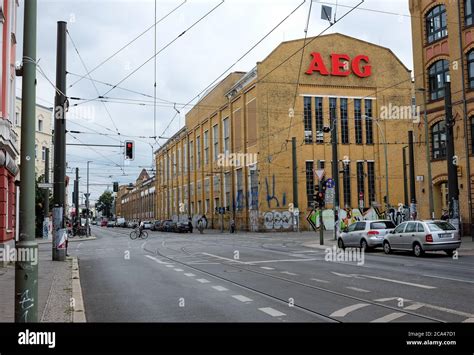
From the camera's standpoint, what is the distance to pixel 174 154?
95375mm

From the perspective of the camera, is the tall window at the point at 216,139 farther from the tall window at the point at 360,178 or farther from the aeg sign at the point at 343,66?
the tall window at the point at 360,178

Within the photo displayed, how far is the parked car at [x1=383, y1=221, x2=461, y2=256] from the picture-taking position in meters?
20.2

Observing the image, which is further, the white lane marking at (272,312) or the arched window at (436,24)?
the arched window at (436,24)

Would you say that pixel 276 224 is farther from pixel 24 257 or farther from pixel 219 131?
pixel 24 257

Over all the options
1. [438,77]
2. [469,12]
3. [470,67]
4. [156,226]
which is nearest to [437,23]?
[469,12]

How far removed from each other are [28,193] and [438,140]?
31.3m

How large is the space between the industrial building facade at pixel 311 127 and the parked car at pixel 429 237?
3045 centimetres

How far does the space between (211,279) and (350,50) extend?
4962 centimetres

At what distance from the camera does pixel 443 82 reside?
33000 mm

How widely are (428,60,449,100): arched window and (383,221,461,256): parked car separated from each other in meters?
14.8

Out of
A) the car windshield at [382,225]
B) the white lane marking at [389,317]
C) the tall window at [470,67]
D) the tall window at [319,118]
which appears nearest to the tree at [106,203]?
the tall window at [319,118]

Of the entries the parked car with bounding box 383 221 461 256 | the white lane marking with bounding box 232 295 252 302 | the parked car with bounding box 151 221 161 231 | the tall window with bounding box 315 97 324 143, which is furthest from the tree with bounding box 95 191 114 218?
the white lane marking with bounding box 232 295 252 302

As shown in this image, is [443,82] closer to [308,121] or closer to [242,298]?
[308,121]

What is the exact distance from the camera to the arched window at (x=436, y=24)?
108 feet
